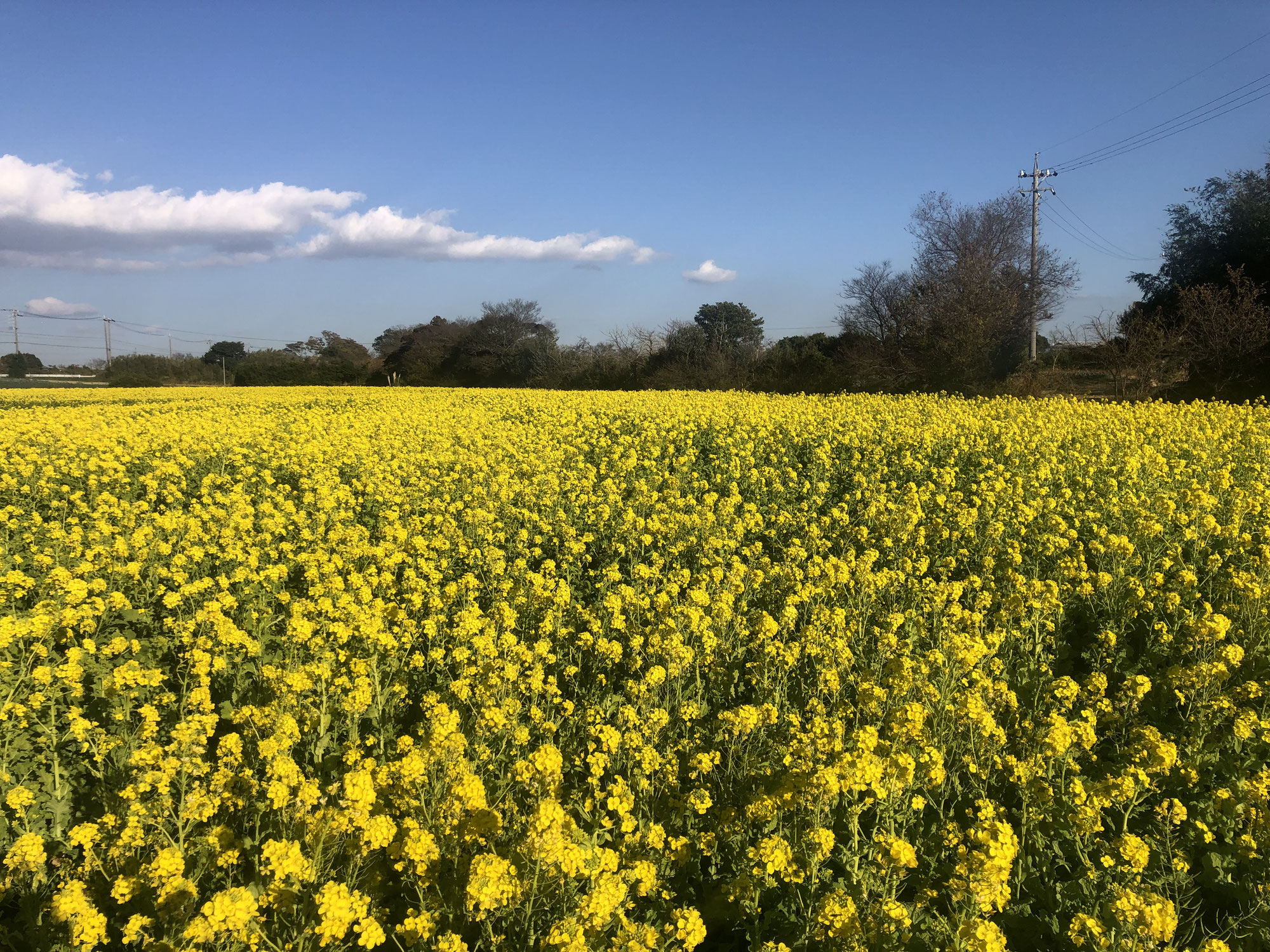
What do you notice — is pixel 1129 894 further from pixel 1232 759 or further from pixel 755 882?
pixel 1232 759

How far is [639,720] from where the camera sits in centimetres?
376

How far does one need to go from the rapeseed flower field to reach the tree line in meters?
18.2

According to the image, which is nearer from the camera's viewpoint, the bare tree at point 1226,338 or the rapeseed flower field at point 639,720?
the rapeseed flower field at point 639,720

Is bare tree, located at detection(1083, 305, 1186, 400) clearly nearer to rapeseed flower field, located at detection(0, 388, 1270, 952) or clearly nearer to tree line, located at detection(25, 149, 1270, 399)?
tree line, located at detection(25, 149, 1270, 399)

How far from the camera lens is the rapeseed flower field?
2.68 metres

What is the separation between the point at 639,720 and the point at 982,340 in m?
28.2

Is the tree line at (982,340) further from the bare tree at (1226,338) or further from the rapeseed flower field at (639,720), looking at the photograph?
the rapeseed flower field at (639,720)

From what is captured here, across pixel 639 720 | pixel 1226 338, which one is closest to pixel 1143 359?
pixel 1226 338

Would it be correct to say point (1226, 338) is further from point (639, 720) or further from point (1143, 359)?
point (639, 720)

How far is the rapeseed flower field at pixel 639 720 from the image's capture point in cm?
268

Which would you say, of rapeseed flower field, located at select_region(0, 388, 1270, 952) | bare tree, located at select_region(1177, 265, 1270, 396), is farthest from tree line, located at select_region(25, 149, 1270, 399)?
rapeseed flower field, located at select_region(0, 388, 1270, 952)

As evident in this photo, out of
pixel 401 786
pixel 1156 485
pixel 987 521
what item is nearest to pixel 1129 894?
pixel 401 786

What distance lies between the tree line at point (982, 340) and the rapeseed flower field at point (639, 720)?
18249 millimetres

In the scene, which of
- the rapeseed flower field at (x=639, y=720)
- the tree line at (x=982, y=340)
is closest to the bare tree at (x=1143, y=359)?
the tree line at (x=982, y=340)
